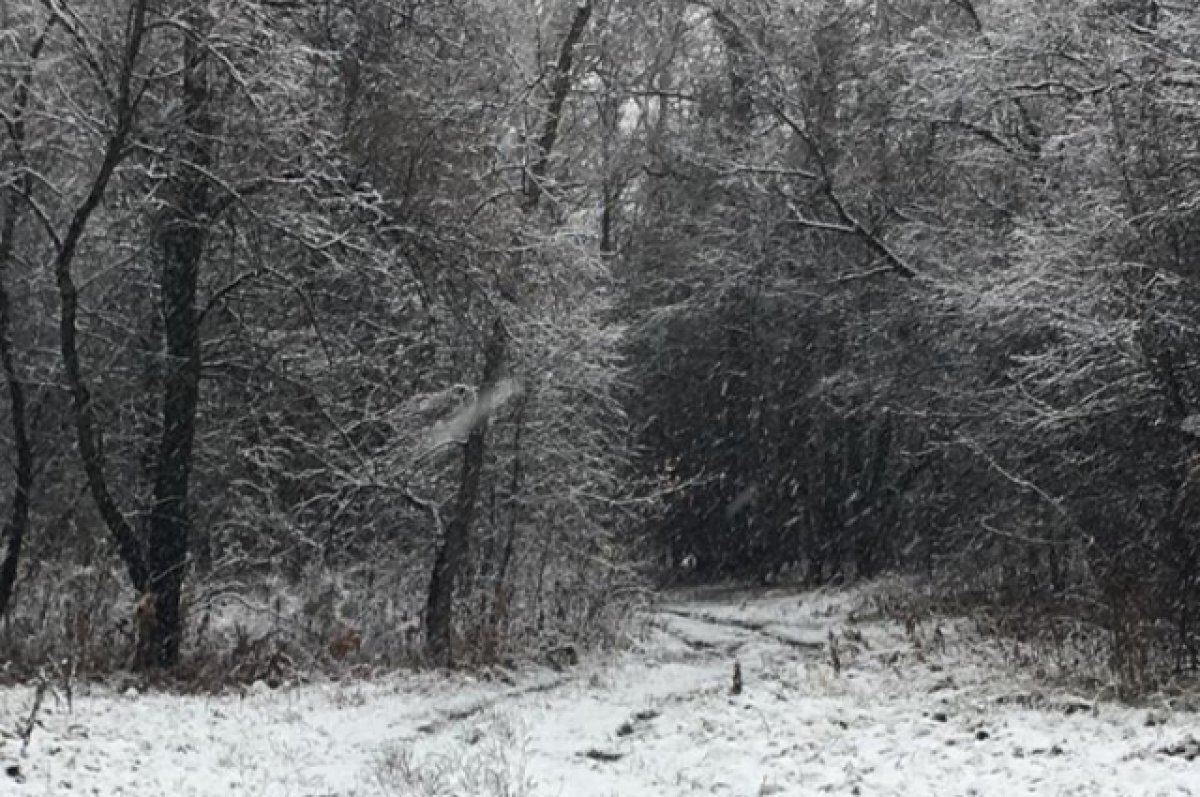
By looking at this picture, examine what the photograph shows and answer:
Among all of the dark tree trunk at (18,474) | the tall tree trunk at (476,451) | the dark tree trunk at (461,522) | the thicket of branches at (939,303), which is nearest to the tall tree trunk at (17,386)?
the dark tree trunk at (18,474)

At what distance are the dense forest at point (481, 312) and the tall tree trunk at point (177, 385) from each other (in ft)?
0.13

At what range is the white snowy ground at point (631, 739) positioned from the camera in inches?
289

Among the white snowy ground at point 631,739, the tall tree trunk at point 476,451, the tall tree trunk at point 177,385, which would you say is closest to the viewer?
the white snowy ground at point 631,739

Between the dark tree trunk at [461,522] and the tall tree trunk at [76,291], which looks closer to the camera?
the tall tree trunk at [76,291]

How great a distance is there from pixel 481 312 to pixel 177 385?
3435mm

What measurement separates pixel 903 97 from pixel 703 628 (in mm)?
8377

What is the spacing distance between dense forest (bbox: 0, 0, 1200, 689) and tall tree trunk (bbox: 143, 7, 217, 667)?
0.04 m

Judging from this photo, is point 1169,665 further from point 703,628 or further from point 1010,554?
point 703,628

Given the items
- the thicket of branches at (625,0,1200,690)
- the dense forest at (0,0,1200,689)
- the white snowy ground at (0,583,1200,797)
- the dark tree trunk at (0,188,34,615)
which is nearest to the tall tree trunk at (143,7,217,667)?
the dense forest at (0,0,1200,689)

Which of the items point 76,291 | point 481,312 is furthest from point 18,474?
point 481,312

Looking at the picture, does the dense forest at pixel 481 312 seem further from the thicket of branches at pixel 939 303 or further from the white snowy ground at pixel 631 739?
the white snowy ground at pixel 631 739

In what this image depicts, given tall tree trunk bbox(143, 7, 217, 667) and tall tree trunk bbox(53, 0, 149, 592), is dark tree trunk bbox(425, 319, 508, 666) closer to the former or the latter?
tall tree trunk bbox(143, 7, 217, 667)

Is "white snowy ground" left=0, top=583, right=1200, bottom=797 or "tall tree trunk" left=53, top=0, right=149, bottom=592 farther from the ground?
"tall tree trunk" left=53, top=0, right=149, bottom=592

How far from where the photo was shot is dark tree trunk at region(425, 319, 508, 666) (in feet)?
48.4
